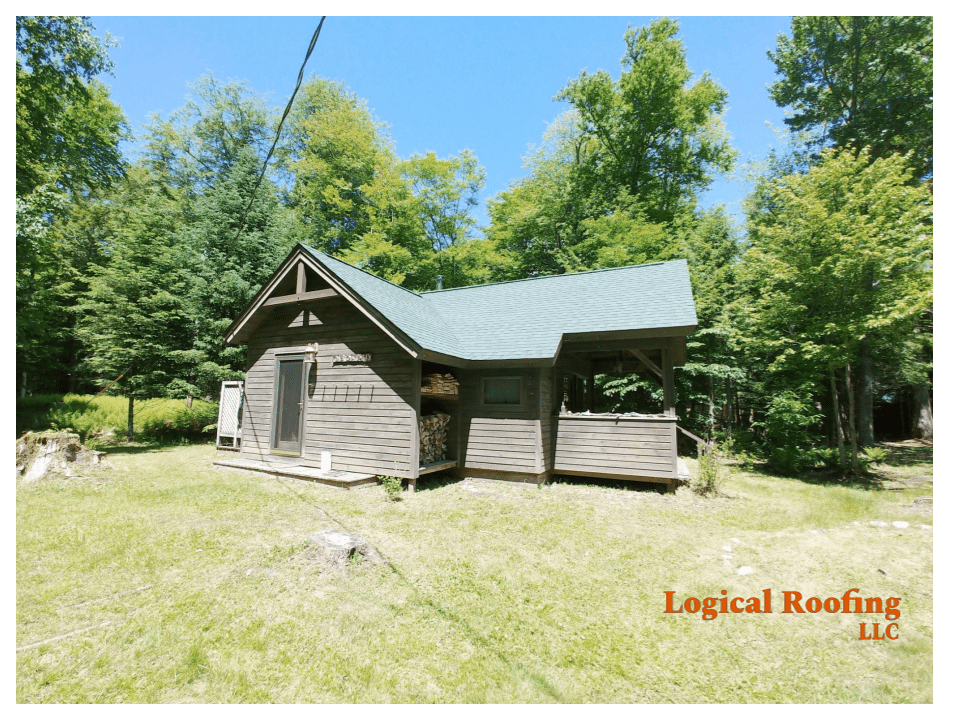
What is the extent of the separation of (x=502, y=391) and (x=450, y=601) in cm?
572

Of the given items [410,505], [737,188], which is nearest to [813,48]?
[737,188]

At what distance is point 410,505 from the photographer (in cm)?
734

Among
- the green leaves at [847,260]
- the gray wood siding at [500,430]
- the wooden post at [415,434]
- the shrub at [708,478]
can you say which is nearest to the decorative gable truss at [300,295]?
the wooden post at [415,434]

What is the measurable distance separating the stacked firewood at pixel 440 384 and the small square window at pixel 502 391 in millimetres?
756

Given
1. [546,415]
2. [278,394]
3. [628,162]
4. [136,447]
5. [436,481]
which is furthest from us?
[628,162]

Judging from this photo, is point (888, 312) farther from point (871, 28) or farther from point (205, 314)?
point (205, 314)

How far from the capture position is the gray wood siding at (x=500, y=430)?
8914 mm

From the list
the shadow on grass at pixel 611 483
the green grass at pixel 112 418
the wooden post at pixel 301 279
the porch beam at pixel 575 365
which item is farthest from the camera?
the green grass at pixel 112 418

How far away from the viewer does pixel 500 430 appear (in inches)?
364

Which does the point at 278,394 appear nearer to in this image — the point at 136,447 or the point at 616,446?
the point at 136,447

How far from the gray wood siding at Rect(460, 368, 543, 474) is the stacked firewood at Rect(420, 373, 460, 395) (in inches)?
8.2

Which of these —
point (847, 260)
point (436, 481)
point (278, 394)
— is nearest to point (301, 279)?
point (278, 394)

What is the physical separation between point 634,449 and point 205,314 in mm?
15285
